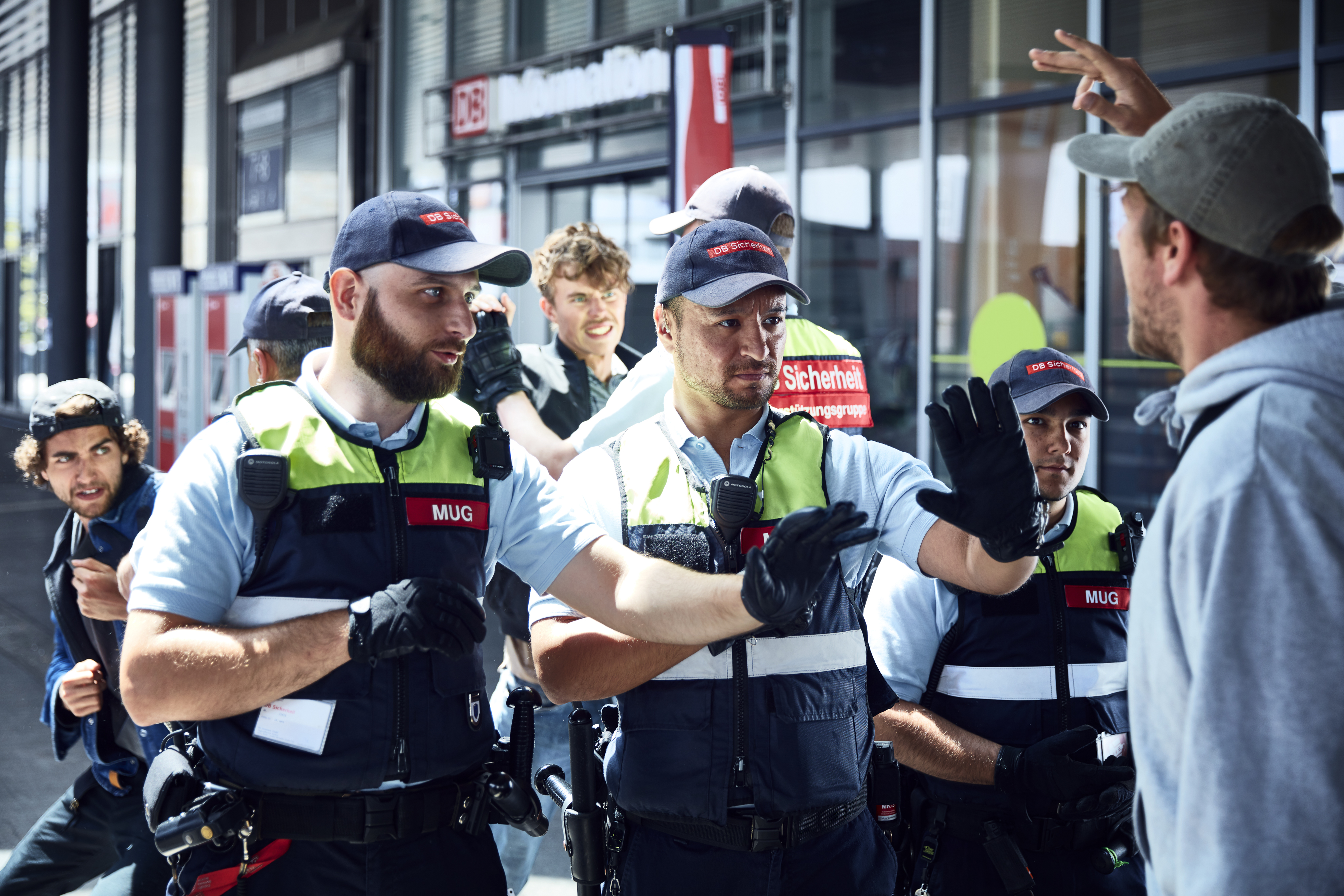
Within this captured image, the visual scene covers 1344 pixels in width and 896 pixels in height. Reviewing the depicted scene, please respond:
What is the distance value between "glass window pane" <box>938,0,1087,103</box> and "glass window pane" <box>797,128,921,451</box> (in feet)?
1.70

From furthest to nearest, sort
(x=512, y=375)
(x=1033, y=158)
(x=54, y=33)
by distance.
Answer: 1. (x=54, y=33)
2. (x=1033, y=158)
3. (x=512, y=375)

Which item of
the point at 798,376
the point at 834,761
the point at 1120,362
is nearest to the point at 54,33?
the point at 1120,362

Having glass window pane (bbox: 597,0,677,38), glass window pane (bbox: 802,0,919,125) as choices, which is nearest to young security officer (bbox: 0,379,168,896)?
glass window pane (bbox: 802,0,919,125)

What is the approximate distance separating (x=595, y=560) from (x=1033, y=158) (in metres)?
6.62

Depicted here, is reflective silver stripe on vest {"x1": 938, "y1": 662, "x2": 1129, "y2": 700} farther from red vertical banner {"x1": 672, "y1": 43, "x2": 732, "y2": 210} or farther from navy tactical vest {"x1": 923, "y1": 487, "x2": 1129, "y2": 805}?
red vertical banner {"x1": 672, "y1": 43, "x2": 732, "y2": 210}

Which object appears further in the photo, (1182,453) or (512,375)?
(512,375)

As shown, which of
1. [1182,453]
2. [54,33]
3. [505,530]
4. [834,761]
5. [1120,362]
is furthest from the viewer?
[54,33]

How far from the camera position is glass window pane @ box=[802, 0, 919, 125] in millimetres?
9008

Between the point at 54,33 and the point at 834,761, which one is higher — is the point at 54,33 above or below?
above

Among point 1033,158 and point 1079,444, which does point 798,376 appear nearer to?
point 1079,444

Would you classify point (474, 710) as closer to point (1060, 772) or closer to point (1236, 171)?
point (1060, 772)

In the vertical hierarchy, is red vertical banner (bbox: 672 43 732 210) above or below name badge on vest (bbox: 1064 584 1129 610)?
above

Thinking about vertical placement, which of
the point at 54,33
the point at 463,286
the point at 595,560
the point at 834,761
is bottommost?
the point at 834,761

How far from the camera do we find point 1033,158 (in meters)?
8.19
